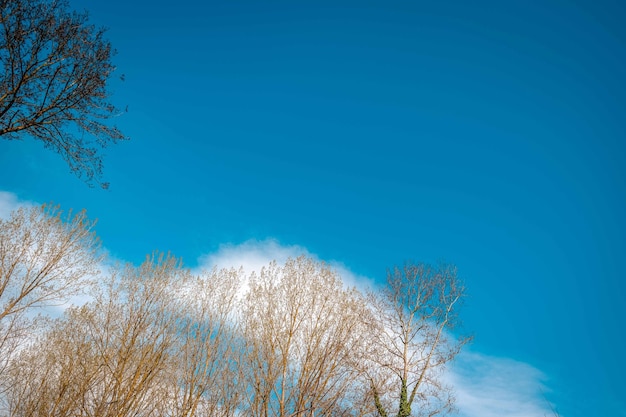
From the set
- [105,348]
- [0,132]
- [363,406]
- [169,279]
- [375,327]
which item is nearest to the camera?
[0,132]

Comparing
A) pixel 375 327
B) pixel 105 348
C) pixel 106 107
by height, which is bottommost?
pixel 105 348

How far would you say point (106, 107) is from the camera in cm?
663

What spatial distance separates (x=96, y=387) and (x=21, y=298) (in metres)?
5.63

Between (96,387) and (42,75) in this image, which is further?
(96,387)

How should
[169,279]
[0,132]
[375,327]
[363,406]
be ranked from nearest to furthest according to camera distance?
[0,132] < [363,406] < [169,279] < [375,327]

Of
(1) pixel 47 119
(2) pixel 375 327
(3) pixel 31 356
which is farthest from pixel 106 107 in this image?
(3) pixel 31 356

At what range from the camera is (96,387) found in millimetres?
13633

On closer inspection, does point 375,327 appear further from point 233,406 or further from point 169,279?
point 169,279

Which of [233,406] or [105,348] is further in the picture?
[105,348]

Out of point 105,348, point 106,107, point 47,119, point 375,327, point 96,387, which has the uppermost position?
point 375,327

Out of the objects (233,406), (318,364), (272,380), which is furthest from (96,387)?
(318,364)

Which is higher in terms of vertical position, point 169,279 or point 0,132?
point 169,279

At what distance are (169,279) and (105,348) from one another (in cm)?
314

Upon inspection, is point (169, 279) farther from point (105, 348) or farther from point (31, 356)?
point (31, 356)
